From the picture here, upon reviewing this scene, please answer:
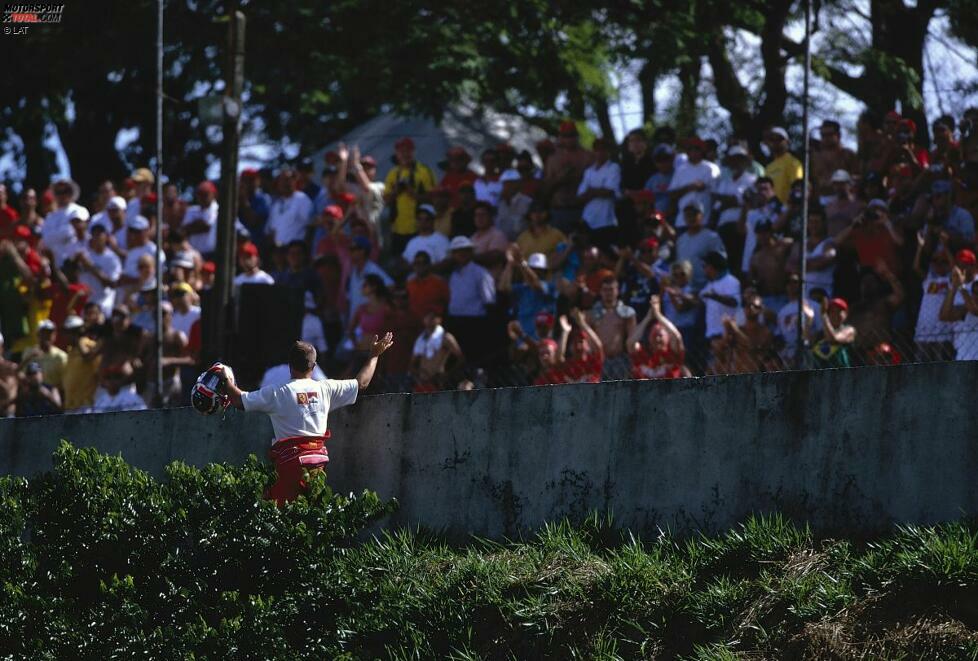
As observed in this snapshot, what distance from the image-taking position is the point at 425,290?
15867mm

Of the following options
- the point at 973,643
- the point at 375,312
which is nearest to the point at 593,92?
the point at 375,312

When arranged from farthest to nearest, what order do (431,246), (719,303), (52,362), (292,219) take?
(292,219) → (52,362) → (431,246) → (719,303)

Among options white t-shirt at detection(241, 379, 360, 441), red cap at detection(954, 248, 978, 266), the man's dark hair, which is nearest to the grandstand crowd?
red cap at detection(954, 248, 978, 266)

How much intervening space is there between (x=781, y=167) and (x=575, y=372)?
13.2 feet

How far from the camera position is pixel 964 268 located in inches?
502

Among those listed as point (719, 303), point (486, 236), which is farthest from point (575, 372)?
point (486, 236)

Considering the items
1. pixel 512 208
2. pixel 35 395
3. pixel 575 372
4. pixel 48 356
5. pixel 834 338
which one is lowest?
pixel 35 395

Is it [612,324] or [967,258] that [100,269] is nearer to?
[612,324]

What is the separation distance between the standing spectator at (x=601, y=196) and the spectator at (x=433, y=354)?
2051 millimetres

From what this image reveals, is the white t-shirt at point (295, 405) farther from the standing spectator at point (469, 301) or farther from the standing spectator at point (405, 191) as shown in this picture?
the standing spectator at point (405, 191)

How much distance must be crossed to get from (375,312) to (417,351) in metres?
1.26

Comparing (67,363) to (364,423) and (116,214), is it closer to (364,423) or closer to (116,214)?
(116,214)

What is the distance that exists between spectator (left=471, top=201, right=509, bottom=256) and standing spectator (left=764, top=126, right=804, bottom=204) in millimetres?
2536

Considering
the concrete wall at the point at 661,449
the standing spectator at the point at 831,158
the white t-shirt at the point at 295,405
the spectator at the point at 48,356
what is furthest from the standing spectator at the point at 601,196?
the white t-shirt at the point at 295,405
